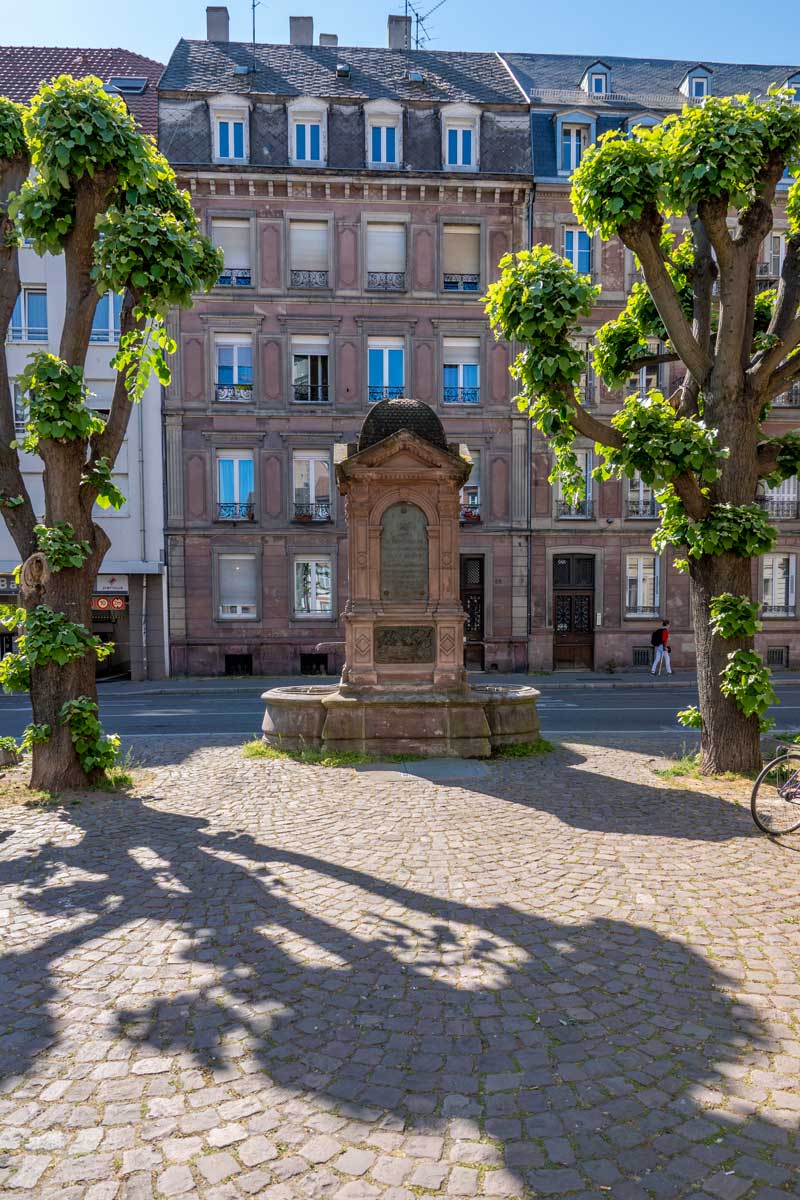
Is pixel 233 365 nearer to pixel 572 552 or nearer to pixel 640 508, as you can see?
pixel 572 552

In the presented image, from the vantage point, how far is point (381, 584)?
31.3ft

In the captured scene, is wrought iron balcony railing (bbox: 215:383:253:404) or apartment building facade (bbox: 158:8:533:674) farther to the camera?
wrought iron balcony railing (bbox: 215:383:253:404)

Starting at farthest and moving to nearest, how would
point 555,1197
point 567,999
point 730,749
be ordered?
point 730,749, point 567,999, point 555,1197

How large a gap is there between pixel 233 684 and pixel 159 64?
22539 millimetres

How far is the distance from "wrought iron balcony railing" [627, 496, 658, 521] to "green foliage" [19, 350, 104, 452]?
19586 mm

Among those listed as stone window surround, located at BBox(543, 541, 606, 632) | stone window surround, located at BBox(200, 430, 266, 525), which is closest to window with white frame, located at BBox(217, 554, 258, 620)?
stone window surround, located at BBox(200, 430, 266, 525)

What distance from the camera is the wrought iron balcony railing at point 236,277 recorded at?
22406 millimetres

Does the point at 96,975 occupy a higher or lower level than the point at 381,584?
lower

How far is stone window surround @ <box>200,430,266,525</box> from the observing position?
876 inches

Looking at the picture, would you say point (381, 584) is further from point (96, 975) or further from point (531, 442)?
point (531, 442)

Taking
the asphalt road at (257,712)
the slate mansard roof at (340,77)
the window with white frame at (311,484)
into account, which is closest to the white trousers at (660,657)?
the asphalt road at (257,712)

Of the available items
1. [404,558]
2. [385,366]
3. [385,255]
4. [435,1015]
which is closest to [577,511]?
[385,366]

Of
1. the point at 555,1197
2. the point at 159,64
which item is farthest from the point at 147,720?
the point at 159,64

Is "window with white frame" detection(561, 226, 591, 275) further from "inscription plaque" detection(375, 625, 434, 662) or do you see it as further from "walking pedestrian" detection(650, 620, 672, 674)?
"inscription plaque" detection(375, 625, 434, 662)
